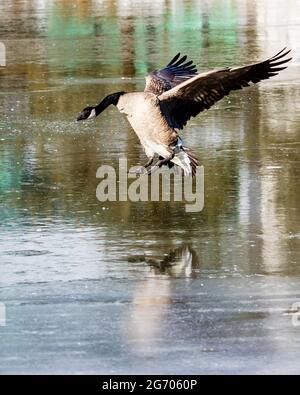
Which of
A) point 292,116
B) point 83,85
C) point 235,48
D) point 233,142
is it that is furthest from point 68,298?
point 235,48

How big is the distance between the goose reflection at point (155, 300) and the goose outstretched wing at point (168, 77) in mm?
1875

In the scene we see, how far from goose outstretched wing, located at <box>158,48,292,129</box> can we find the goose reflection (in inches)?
63.4

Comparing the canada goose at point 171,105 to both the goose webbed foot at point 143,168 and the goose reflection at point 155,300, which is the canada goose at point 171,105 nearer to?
the goose webbed foot at point 143,168

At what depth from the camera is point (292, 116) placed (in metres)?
13.8

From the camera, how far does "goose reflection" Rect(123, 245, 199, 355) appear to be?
743 cm

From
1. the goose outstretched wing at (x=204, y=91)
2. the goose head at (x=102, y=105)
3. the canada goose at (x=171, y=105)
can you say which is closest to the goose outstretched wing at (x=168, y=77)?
the canada goose at (x=171, y=105)

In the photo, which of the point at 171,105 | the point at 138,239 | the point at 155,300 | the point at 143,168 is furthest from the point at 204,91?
the point at 155,300

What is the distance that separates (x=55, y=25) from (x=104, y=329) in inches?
576

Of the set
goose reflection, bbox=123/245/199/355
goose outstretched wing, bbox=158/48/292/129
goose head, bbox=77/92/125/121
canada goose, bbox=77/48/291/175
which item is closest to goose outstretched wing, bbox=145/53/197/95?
canada goose, bbox=77/48/291/175

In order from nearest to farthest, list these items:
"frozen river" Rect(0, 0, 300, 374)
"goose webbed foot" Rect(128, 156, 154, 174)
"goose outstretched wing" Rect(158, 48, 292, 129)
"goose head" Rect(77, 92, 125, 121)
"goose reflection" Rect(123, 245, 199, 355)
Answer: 1. "frozen river" Rect(0, 0, 300, 374)
2. "goose reflection" Rect(123, 245, 199, 355)
3. "goose head" Rect(77, 92, 125, 121)
4. "goose outstretched wing" Rect(158, 48, 292, 129)
5. "goose webbed foot" Rect(128, 156, 154, 174)

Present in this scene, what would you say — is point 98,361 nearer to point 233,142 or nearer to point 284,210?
point 284,210

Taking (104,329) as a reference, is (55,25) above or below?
above

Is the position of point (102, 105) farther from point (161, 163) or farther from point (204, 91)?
point (204, 91)

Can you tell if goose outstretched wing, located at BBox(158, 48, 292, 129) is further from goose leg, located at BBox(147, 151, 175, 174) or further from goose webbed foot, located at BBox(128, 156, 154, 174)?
goose webbed foot, located at BBox(128, 156, 154, 174)
